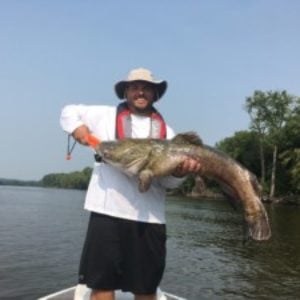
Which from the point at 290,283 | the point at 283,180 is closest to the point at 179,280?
the point at 290,283

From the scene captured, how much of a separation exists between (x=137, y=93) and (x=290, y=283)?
435 inches

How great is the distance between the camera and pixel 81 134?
474 cm

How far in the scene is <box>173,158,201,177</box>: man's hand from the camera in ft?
15.4

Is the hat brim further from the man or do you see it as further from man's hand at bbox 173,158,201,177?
man's hand at bbox 173,158,201,177

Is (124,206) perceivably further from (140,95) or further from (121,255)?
(140,95)

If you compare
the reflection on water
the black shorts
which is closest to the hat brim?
the black shorts

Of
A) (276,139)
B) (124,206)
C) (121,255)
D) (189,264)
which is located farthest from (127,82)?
(276,139)

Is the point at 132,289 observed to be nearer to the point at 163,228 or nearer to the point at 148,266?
the point at 148,266

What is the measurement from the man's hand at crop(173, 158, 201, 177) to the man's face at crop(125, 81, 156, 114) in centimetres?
64

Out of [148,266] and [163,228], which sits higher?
[163,228]

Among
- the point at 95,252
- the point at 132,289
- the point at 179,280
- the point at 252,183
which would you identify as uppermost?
the point at 252,183

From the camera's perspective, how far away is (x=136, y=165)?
4.59m

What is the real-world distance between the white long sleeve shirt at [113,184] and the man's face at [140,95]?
0.10 m

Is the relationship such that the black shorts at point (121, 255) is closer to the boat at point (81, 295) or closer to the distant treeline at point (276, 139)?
the boat at point (81, 295)
